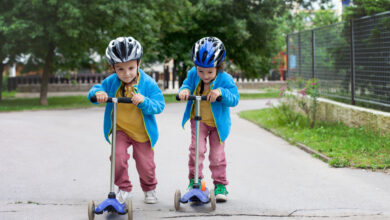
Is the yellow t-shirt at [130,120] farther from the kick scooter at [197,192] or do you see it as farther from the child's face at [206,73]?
the child's face at [206,73]

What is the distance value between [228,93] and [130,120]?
36.4 inches

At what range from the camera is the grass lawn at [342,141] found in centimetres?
812

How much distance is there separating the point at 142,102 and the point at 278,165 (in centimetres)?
355

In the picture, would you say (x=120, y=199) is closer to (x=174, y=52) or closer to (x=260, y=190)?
(x=260, y=190)

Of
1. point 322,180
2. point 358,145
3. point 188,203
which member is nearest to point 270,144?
point 358,145

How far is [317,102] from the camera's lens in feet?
40.5

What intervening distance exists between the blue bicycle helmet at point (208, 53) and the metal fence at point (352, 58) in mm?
5322

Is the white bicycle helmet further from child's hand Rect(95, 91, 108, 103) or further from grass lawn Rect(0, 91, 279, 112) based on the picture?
grass lawn Rect(0, 91, 279, 112)

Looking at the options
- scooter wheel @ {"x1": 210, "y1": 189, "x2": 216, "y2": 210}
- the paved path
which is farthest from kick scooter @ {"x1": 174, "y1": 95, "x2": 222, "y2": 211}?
the paved path

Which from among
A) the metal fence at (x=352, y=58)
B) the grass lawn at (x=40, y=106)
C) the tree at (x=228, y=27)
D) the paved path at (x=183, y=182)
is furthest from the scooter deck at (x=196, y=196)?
the tree at (x=228, y=27)

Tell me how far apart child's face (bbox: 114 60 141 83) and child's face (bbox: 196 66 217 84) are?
0.63 meters

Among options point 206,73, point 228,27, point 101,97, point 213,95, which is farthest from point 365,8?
point 228,27

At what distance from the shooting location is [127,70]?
5250mm

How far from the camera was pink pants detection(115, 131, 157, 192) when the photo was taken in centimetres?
A: 544
